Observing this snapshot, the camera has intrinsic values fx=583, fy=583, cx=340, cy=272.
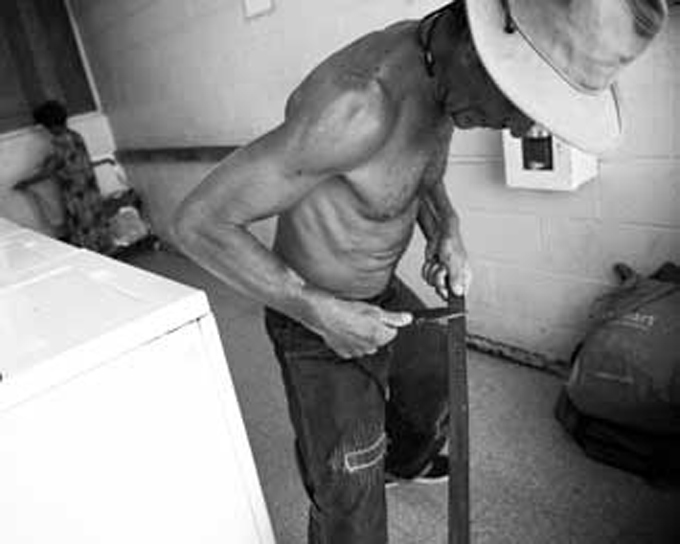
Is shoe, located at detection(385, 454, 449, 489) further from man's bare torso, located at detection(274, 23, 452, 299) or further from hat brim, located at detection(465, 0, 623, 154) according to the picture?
hat brim, located at detection(465, 0, 623, 154)

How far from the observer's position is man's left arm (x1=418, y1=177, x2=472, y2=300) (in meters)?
1.33

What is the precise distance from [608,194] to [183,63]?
2430 millimetres

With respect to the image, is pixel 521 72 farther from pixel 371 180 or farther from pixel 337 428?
pixel 337 428

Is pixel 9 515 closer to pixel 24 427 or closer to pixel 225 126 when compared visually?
pixel 24 427

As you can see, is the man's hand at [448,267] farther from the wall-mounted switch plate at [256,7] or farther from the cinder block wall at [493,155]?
the wall-mounted switch plate at [256,7]

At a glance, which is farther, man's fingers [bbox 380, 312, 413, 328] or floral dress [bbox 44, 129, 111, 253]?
floral dress [bbox 44, 129, 111, 253]

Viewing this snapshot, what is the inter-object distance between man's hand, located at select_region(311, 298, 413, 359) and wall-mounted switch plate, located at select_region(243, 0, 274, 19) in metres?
1.86

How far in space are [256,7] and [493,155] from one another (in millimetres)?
1324

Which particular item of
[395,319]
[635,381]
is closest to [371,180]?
[395,319]

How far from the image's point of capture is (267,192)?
1.00 metres

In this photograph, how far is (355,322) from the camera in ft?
3.66

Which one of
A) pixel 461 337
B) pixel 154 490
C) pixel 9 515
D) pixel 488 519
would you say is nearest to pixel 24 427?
pixel 9 515

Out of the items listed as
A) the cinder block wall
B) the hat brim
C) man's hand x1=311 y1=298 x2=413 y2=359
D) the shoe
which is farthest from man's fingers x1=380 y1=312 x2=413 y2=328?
the cinder block wall

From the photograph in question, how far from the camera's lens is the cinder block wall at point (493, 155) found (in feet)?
5.40
